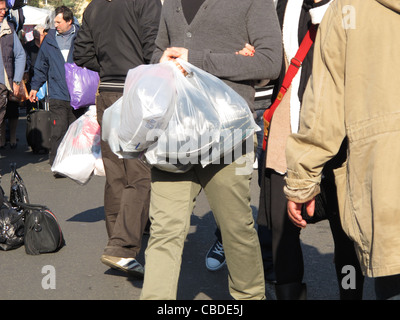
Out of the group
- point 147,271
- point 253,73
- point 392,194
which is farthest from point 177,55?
point 392,194

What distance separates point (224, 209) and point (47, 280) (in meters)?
1.89

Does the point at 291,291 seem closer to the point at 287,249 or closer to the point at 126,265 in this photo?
the point at 287,249

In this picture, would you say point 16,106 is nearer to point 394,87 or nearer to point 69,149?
point 69,149

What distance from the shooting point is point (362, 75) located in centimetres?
261

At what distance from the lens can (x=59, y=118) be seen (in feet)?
34.9

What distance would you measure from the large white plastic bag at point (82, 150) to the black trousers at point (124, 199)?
2.11ft

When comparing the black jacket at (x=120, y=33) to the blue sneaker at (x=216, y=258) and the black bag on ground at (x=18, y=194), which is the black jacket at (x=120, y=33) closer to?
the black bag on ground at (x=18, y=194)

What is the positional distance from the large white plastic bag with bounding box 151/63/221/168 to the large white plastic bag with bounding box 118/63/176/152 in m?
0.04

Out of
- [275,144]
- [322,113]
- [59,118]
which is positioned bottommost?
[59,118]

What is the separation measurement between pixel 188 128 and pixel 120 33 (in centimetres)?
226

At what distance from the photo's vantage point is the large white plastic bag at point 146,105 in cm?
330

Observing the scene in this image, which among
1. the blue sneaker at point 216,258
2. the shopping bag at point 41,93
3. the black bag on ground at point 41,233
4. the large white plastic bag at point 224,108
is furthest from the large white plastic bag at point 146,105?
the shopping bag at point 41,93

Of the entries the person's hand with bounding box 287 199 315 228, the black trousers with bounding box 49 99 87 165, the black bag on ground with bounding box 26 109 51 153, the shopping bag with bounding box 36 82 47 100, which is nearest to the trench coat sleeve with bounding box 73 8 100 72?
the person's hand with bounding box 287 199 315 228

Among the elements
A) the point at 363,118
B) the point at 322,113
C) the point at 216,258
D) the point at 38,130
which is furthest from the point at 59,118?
the point at 363,118
